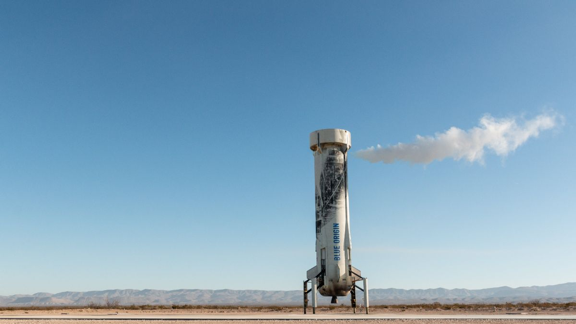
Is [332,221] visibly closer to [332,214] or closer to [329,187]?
[332,214]

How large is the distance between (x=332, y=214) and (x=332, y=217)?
20 centimetres

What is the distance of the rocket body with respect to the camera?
105ft

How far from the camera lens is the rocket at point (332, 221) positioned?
3198cm

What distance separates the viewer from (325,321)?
82.1ft

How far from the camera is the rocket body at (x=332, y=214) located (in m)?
32.0

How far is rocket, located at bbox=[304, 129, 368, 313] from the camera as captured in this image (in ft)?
105

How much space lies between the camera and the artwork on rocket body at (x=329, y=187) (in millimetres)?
32719

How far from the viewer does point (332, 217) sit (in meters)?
32.5

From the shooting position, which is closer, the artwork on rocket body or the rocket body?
the rocket body

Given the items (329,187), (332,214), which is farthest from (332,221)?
(329,187)

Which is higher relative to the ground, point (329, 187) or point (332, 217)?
point (329, 187)

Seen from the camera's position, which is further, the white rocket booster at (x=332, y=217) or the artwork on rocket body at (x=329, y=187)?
the artwork on rocket body at (x=329, y=187)

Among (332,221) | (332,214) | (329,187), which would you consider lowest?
(332,221)

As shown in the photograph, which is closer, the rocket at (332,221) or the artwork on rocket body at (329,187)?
the rocket at (332,221)
